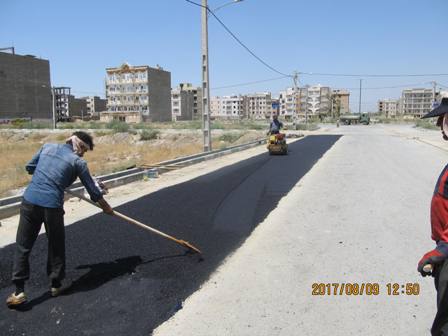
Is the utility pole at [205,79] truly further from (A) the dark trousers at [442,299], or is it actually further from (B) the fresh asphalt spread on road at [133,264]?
(A) the dark trousers at [442,299]

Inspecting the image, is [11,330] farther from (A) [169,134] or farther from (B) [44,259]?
(A) [169,134]

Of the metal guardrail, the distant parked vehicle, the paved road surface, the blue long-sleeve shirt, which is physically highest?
the distant parked vehicle

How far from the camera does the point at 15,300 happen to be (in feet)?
11.6

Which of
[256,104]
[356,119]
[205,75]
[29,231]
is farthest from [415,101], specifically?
[29,231]

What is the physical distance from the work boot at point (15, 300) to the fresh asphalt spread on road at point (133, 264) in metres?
0.06

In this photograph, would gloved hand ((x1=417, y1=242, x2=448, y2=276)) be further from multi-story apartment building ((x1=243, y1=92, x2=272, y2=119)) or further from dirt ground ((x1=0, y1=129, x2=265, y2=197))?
multi-story apartment building ((x1=243, y1=92, x2=272, y2=119))

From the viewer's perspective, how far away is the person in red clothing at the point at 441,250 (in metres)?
2.07

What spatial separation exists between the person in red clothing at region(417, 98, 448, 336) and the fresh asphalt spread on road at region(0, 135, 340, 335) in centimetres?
213

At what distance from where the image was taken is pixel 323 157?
16047mm

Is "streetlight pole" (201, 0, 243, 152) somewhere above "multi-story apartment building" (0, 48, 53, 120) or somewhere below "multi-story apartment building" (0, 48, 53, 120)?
below

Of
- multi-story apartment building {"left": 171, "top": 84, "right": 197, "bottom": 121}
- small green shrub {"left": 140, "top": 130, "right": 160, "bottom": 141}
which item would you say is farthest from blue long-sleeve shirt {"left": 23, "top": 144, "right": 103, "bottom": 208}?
multi-story apartment building {"left": 171, "top": 84, "right": 197, "bottom": 121}

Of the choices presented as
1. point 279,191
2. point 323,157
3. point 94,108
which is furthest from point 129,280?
point 94,108

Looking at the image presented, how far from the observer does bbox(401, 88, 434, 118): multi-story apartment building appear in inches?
6294

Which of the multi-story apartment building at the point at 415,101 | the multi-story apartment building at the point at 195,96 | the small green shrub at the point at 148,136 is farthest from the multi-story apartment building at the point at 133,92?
the multi-story apartment building at the point at 415,101
